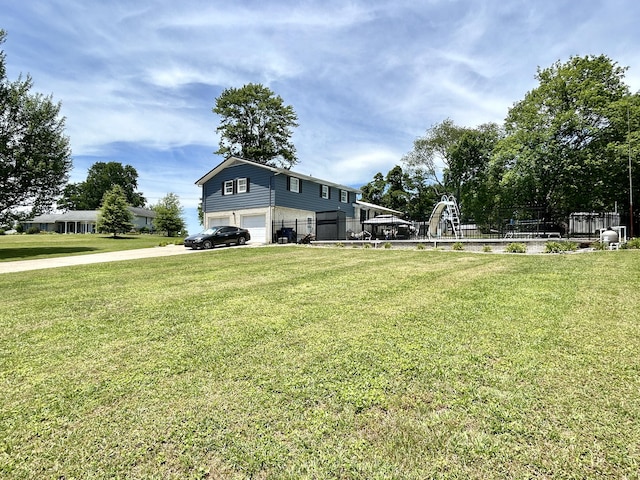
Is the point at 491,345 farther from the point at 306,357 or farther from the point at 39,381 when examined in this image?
the point at 39,381

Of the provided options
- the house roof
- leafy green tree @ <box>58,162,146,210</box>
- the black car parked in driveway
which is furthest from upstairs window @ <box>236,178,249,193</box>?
leafy green tree @ <box>58,162,146,210</box>

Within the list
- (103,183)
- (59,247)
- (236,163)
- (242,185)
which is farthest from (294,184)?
(103,183)

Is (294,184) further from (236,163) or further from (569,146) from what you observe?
(569,146)

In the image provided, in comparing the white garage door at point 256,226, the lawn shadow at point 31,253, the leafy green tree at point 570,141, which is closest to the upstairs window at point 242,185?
the white garage door at point 256,226

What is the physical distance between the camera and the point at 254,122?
37.4 m

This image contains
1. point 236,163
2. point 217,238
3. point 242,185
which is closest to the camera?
point 217,238

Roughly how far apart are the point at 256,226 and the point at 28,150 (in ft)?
49.0

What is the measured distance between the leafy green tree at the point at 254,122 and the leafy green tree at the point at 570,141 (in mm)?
23829

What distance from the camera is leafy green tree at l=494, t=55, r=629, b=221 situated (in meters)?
20.3

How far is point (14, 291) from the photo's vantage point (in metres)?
6.70

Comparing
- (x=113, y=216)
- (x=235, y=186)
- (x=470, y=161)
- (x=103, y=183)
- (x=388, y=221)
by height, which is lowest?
(x=388, y=221)

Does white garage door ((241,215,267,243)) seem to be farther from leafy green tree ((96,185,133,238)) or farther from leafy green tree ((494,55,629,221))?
leafy green tree ((96,185,133,238))

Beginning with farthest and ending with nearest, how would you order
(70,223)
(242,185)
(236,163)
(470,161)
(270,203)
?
(70,223) < (470,161) < (236,163) < (242,185) < (270,203)

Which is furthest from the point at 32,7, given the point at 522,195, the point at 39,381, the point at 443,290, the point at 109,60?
the point at 522,195
